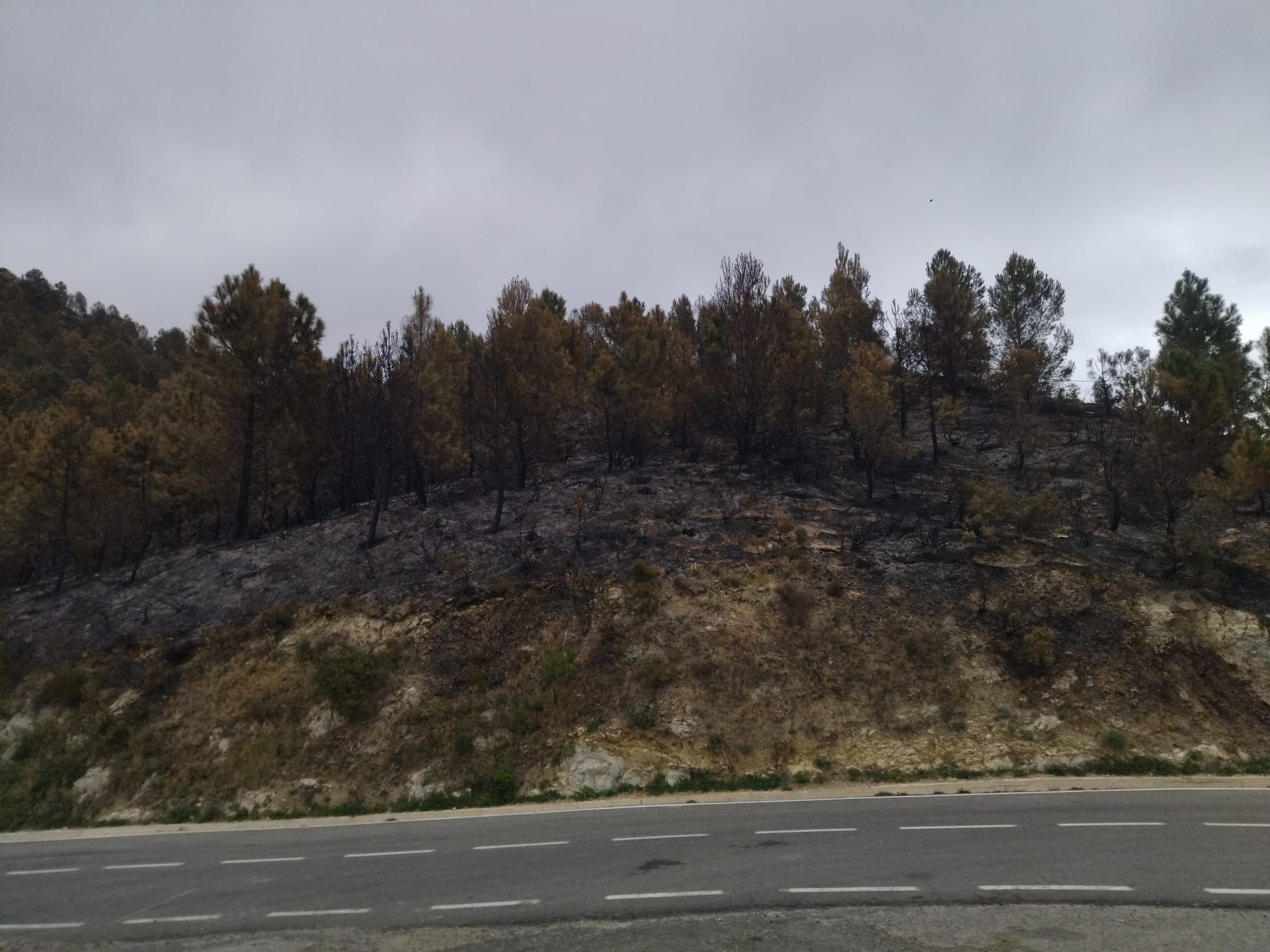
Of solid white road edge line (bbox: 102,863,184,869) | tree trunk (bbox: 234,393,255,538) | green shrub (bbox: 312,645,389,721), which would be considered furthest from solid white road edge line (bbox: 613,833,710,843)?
tree trunk (bbox: 234,393,255,538)

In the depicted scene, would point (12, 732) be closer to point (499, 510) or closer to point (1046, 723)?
point (499, 510)

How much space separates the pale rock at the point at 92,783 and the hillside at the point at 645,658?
84 millimetres

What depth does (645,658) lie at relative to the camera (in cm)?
2392

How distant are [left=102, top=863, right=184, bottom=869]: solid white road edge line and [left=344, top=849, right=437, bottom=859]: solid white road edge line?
12.0 ft

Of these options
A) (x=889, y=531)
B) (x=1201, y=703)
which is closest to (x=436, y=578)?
(x=889, y=531)

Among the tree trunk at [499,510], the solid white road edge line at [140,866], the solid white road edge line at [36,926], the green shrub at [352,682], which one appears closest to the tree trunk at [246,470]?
the tree trunk at [499,510]

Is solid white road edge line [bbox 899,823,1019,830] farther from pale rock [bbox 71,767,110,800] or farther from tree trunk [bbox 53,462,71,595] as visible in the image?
tree trunk [bbox 53,462,71,595]

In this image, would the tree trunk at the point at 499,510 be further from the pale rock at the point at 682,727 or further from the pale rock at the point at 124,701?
the pale rock at the point at 124,701

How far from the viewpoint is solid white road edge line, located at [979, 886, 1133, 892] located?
1065 cm

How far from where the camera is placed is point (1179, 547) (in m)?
26.1

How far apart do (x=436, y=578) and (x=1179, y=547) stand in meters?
27.4

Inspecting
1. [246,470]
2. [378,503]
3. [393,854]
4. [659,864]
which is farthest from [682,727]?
[246,470]

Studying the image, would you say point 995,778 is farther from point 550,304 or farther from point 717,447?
point 550,304

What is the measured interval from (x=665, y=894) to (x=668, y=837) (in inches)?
145
